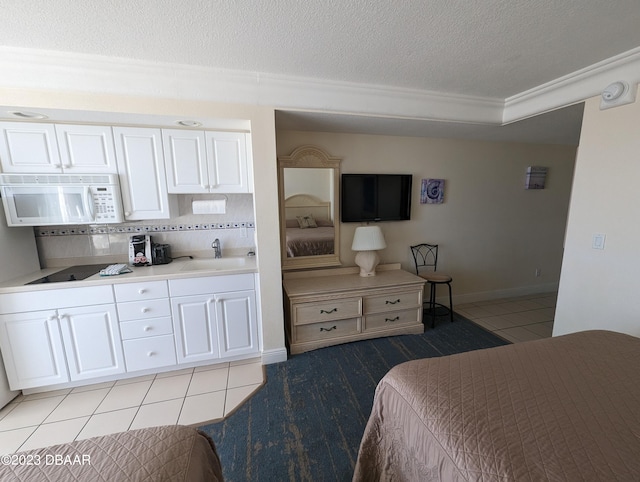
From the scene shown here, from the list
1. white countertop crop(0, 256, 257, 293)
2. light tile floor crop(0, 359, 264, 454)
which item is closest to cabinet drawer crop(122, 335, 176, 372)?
light tile floor crop(0, 359, 264, 454)

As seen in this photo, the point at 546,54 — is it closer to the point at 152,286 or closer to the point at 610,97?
the point at 610,97

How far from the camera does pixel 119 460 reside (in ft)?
2.59

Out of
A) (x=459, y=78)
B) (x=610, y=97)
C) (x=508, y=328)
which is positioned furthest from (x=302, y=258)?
(x=610, y=97)

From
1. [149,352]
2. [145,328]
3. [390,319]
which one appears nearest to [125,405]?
[149,352]

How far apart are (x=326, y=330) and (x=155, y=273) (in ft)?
5.39

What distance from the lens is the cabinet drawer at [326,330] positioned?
259 centimetres

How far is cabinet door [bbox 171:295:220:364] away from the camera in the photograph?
2.26 m

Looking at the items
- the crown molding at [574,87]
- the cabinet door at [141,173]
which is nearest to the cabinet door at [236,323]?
the cabinet door at [141,173]

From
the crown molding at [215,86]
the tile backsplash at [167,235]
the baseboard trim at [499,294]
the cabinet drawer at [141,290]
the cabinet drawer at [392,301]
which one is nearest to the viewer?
the crown molding at [215,86]

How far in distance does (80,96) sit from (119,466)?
2.23m

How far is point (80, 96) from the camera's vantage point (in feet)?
5.93

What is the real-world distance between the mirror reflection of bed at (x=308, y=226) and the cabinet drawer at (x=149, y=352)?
1406 millimetres

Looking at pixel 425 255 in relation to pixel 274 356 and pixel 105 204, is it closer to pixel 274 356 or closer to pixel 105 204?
pixel 274 356

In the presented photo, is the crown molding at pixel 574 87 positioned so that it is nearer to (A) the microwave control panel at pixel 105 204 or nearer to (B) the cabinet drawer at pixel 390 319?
(B) the cabinet drawer at pixel 390 319
